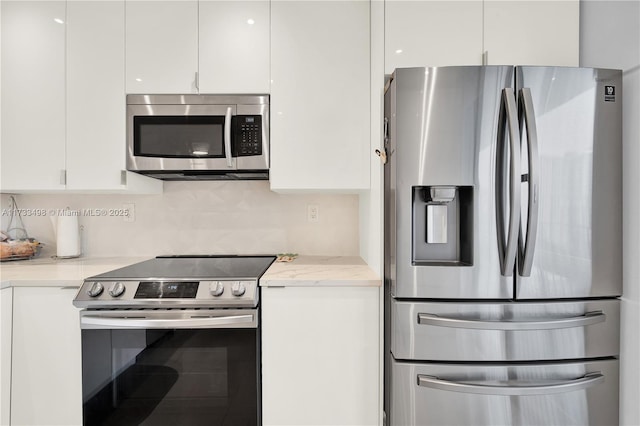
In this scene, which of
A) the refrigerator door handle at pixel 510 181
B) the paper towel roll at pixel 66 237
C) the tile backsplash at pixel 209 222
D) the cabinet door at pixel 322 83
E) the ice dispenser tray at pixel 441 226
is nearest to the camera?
the refrigerator door handle at pixel 510 181

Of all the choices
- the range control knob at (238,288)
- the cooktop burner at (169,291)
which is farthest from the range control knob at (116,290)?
the range control knob at (238,288)

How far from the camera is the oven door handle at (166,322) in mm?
1415

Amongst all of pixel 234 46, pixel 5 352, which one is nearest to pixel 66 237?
pixel 5 352

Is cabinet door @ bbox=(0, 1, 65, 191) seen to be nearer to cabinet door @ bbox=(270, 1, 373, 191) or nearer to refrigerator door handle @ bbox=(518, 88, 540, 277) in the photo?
cabinet door @ bbox=(270, 1, 373, 191)

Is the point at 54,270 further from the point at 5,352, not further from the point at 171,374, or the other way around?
the point at 171,374

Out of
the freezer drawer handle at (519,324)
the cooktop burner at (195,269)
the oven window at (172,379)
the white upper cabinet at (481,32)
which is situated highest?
the white upper cabinet at (481,32)

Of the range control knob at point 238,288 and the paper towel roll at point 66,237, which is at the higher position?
the paper towel roll at point 66,237

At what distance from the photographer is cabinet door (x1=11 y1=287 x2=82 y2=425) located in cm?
149

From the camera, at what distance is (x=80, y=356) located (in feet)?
4.91

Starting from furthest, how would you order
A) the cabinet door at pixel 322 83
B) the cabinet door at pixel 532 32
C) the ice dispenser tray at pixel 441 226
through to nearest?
the cabinet door at pixel 322 83, the cabinet door at pixel 532 32, the ice dispenser tray at pixel 441 226

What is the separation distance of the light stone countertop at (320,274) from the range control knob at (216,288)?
0.18 meters

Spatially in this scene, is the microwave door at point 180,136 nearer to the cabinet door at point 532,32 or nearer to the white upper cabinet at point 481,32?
the white upper cabinet at point 481,32

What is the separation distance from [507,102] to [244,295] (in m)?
1.31

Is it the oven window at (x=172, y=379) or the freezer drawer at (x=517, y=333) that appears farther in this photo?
the oven window at (x=172, y=379)
